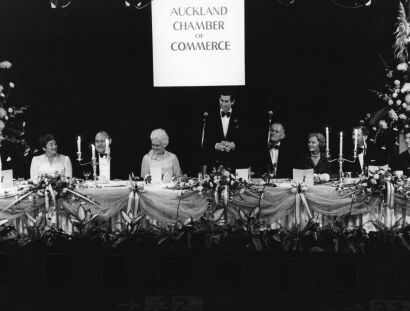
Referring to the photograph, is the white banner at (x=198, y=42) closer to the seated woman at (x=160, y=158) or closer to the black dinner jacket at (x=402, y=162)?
the seated woman at (x=160, y=158)

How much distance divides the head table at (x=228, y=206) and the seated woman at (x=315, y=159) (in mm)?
679

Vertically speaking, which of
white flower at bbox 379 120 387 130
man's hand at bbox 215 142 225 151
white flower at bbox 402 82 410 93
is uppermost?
white flower at bbox 402 82 410 93

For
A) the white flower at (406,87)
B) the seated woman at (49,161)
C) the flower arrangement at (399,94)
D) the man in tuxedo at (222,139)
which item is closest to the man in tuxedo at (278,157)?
the man in tuxedo at (222,139)

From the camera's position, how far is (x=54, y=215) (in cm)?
516

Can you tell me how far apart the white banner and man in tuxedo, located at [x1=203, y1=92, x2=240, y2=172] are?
1.61 feet

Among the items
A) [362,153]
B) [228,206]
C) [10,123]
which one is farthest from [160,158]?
[362,153]

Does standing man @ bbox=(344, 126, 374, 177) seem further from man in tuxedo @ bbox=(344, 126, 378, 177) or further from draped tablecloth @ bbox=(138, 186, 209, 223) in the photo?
draped tablecloth @ bbox=(138, 186, 209, 223)

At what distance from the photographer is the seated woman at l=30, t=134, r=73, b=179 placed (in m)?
6.25

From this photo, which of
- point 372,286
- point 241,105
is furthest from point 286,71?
point 372,286

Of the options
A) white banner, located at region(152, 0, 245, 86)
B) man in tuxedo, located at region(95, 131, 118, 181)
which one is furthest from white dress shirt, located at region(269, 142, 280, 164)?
man in tuxedo, located at region(95, 131, 118, 181)

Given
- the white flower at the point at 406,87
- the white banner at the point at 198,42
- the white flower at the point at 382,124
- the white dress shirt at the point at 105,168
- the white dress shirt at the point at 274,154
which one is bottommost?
the white dress shirt at the point at 105,168

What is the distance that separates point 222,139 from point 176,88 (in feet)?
3.54

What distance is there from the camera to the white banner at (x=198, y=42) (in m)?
6.87

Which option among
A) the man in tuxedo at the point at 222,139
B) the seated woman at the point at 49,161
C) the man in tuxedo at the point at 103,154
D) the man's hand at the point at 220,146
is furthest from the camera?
the man in tuxedo at the point at 222,139
